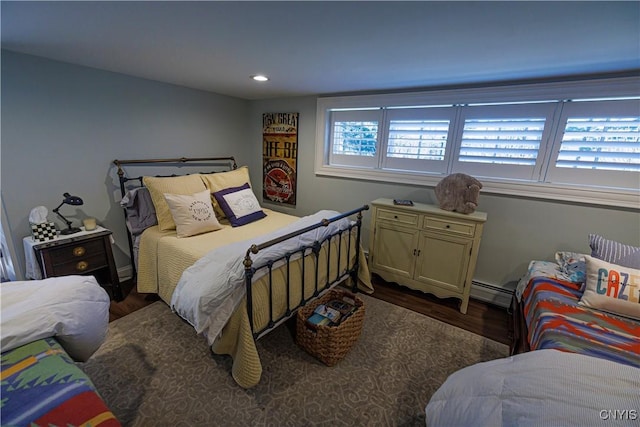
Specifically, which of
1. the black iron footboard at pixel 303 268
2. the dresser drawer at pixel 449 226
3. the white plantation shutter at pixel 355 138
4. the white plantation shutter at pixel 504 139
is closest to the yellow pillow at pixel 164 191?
the black iron footboard at pixel 303 268

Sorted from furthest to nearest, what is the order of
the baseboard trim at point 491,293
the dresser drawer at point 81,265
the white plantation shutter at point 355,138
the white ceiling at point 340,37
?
the white plantation shutter at point 355,138 → the baseboard trim at point 491,293 → the dresser drawer at point 81,265 → the white ceiling at point 340,37

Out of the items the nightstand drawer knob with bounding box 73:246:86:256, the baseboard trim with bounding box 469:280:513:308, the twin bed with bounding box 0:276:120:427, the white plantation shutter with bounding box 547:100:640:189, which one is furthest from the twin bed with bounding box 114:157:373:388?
the white plantation shutter with bounding box 547:100:640:189

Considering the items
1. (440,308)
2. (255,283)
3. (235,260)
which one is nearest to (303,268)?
(255,283)

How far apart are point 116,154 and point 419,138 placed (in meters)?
3.06

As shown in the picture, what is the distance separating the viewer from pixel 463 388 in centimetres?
105

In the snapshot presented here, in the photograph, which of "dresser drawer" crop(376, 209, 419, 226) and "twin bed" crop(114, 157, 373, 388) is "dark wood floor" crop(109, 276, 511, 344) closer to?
"twin bed" crop(114, 157, 373, 388)

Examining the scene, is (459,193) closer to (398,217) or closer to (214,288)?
(398,217)

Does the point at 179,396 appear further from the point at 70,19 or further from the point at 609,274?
the point at 609,274

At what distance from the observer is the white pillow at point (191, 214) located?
2316 millimetres

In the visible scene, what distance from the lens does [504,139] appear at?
2.42 metres

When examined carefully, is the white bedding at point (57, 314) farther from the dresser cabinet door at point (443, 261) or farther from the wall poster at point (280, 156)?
the wall poster at point (280, 156)

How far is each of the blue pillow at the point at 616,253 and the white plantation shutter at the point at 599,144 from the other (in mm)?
612

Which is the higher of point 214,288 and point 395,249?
point 214,288

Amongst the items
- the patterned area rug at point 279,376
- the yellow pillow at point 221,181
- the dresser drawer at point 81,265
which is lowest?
the patterned area rug at point 279,376
